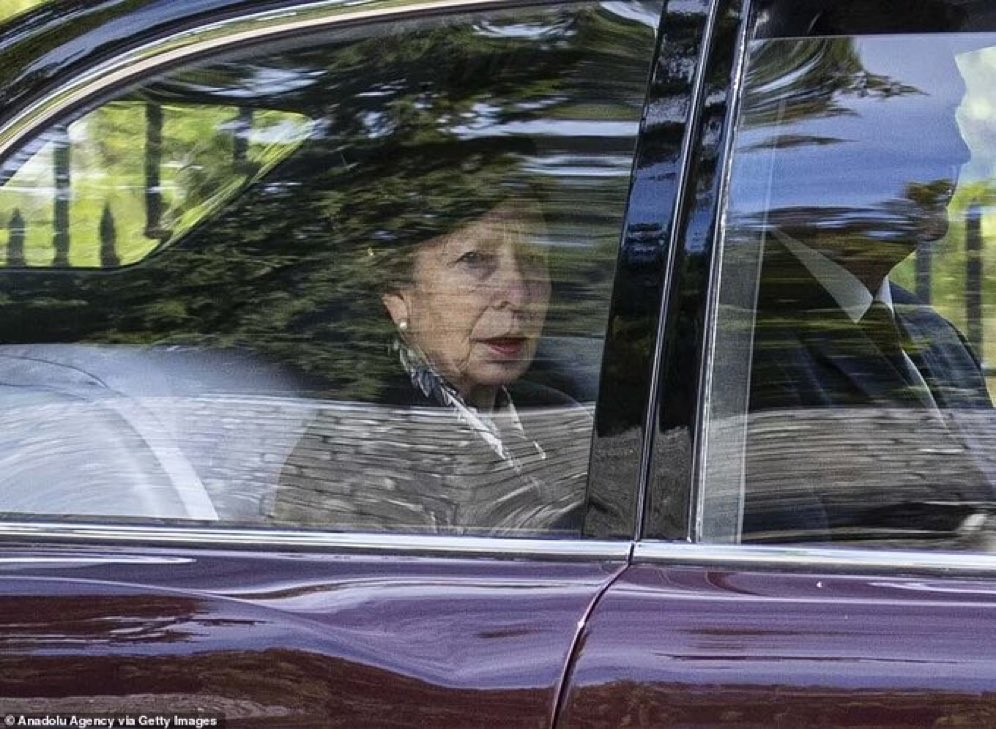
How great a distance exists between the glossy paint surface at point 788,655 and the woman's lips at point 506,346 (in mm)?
327

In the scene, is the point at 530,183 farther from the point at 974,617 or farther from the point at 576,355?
the point at 974,617

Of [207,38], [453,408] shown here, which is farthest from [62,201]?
[453,408]

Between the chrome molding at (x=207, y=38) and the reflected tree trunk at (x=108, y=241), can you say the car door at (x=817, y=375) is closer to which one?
the chrome molding at (x=207, y=38)

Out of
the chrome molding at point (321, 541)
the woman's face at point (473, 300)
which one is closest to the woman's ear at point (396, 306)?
the woman's face at point (473, 300)

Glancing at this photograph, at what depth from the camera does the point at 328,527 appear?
1.65m

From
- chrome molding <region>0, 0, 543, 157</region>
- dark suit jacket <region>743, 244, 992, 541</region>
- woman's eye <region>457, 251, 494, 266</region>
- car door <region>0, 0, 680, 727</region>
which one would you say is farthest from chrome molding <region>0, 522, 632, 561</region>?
chrome molding <region>0, 0, 543, 157</region>

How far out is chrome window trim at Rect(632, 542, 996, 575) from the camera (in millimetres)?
1526

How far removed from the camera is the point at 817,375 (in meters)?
1.64

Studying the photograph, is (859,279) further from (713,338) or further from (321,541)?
(321,541)

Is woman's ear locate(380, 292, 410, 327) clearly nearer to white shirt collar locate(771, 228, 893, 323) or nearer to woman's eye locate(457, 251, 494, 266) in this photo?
woman's eye locate(457, 251, 494, 266)

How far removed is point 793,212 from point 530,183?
0.98 feet

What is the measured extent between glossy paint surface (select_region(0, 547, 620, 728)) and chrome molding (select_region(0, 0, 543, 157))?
53 cm

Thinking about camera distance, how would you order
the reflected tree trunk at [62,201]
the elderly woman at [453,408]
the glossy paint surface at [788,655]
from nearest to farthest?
the glossy paint surface at [788,655] < the elderly woman at [453,408] < the reflected tree trunk at [62,201]

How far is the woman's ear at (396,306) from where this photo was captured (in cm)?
173
